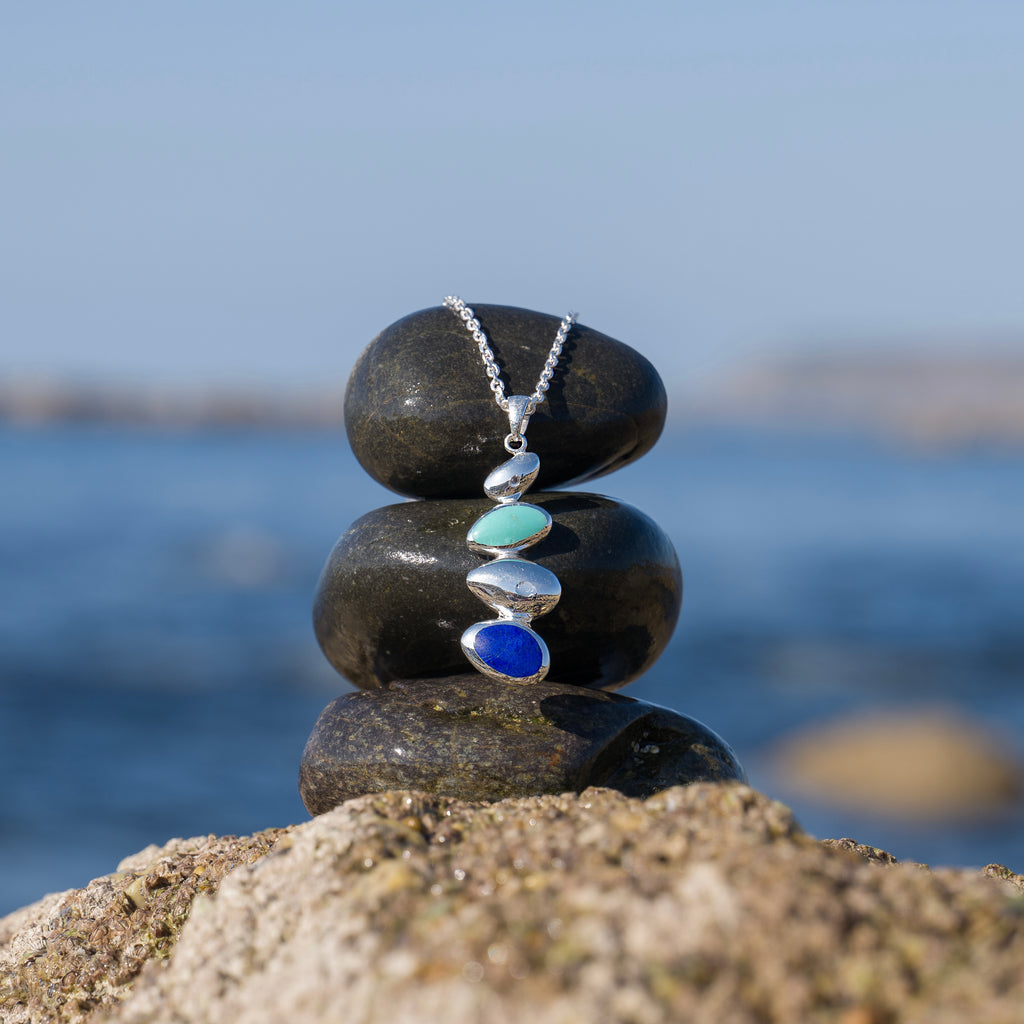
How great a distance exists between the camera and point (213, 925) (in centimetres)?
244

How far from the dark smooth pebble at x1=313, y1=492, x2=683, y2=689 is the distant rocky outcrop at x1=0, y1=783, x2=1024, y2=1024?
1.15 meters

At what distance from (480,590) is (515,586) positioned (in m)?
0.11

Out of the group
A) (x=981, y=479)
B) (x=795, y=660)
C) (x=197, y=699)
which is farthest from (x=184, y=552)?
(x=981, y=479)

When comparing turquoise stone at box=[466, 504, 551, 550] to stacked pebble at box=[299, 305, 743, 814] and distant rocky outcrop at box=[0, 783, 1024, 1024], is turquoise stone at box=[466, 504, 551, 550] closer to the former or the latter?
stacked pebble at box=[299, 305, 743, 814]

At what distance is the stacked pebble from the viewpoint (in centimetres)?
358

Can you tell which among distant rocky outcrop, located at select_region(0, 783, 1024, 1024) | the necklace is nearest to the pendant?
the necklace

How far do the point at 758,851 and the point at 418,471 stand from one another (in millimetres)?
2377

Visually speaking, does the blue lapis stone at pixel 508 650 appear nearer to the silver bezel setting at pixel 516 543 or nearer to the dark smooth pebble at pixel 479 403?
the silver bezel setting at pixel 516 543

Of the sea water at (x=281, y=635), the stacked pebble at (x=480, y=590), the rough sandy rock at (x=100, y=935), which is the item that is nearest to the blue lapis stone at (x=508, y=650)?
the stacked pebble at (x=480, y=590)

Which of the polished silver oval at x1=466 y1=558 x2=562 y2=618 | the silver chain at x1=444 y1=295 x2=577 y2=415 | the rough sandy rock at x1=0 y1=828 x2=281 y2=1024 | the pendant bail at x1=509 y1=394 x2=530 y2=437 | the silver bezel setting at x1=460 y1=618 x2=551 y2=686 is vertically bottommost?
the rough sandy rock at x1=0 y1=828 x2=281 y2=1024

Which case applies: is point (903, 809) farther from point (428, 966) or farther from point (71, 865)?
point (428, 966)

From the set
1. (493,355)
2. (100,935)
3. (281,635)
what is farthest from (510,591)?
(281,635)

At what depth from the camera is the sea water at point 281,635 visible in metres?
11.8

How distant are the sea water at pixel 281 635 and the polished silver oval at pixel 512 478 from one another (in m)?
2.56
